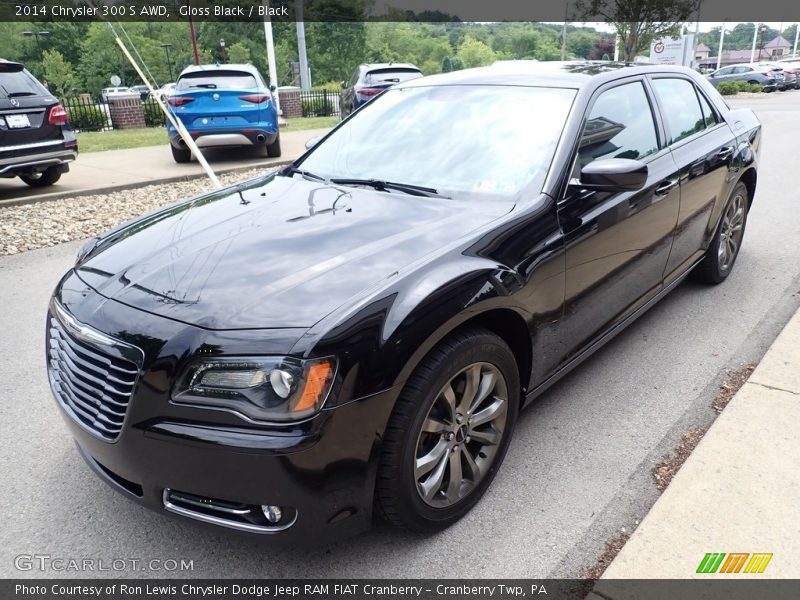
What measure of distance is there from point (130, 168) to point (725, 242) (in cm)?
949

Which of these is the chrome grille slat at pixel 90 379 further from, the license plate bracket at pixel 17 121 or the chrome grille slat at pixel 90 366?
the license plate bracket at pixel 17 121

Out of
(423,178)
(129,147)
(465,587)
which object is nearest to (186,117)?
(129,147)

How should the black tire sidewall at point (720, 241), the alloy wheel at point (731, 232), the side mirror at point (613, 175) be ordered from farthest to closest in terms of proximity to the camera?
the alloy wheel at point (731, 232) → the black tire sidewall at point (720, 241) → the side mirror at point (613, 175)

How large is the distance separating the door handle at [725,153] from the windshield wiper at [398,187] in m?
2.46

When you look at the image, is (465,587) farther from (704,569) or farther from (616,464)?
(616,464)

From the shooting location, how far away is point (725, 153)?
14.8ft

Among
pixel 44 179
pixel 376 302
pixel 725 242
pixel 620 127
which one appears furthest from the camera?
pixel 44 179

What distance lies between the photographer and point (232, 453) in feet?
6.46

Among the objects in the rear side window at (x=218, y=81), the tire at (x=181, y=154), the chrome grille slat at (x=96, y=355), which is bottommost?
the tire at (x=181, y=154)

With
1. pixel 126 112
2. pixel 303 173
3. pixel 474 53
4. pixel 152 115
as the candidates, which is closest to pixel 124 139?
pixel 126 112

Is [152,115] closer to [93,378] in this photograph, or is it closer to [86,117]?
[86,117]

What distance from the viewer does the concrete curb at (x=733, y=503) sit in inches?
90.5

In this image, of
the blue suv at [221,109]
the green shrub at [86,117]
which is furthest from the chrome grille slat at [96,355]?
the green shrub at [86,117]

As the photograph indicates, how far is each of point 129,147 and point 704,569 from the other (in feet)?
47.0
